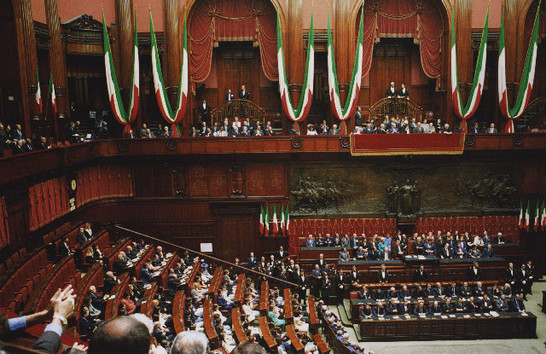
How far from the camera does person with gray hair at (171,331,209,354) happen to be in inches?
94.7

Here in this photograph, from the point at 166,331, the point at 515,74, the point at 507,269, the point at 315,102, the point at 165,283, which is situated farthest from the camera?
the point at 315,102

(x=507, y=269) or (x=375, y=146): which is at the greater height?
(x=375, y=146)

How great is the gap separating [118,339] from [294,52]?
1715 cm

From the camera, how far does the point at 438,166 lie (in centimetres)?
1795

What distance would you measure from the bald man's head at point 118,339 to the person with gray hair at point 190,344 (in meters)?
0.41

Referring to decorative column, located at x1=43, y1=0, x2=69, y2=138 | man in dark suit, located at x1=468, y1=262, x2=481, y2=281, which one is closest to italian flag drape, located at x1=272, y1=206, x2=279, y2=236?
man in dark suit, located at x1=468, y1=262, x2=481, y2=281

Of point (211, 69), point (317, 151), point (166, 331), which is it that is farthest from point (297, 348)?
point (211, 69)

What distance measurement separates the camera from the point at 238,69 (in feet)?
65.8

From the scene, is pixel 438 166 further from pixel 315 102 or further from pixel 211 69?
pixel 211 69

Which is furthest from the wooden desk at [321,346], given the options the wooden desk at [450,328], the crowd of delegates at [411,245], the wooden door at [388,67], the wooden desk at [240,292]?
the wooden door at [388,67]

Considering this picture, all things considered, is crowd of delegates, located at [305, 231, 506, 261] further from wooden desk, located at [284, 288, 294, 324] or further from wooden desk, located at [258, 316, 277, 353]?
wooden desk, located at [258, 316, 277, 353]

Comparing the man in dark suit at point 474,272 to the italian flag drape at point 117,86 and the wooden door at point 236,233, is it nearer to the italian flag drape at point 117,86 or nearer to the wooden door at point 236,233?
the wooden door at point 236,233

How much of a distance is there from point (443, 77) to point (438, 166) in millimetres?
3804

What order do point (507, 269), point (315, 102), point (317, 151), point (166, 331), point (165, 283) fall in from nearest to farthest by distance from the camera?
point (166, 331) → point (165, 283) → point (507, 269) → point (317, 151) → point (315, 102)
